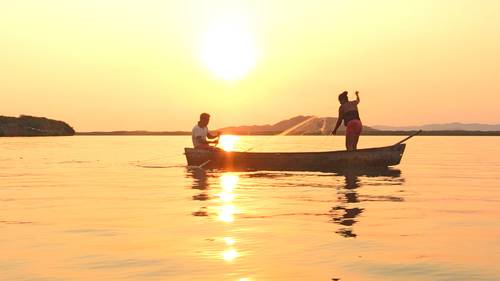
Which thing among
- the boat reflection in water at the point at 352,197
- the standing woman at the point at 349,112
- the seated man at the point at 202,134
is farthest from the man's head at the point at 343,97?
the seated man at the point at 202,134

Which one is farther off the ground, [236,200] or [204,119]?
[204,119]

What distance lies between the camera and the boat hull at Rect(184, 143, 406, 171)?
2986 cm

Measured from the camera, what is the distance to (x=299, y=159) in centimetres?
3094

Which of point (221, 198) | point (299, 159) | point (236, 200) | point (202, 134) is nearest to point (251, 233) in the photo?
point (236, 200)

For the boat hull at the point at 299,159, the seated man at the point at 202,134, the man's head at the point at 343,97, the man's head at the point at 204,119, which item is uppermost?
the man's head at the point at 343,97

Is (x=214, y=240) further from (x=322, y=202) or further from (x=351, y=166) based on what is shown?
(x=351, y=166)

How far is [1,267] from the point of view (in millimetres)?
9195

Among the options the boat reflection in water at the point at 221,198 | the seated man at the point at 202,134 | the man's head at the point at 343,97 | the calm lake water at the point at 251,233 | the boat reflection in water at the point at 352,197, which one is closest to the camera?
the calm lake water at the point at 251,233

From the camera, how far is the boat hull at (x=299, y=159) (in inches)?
1176

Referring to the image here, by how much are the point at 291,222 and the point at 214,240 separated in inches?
101

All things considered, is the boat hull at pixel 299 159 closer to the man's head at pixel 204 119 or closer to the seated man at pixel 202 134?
the seated man at pixel 202 134

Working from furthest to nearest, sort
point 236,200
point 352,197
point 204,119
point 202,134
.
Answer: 1. point 202,134
2. point 204,119
3. point 352,197
4. point 236,200

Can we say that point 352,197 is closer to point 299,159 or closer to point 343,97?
point 343,97

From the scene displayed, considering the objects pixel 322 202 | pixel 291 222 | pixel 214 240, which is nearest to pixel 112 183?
pixel 322 202
